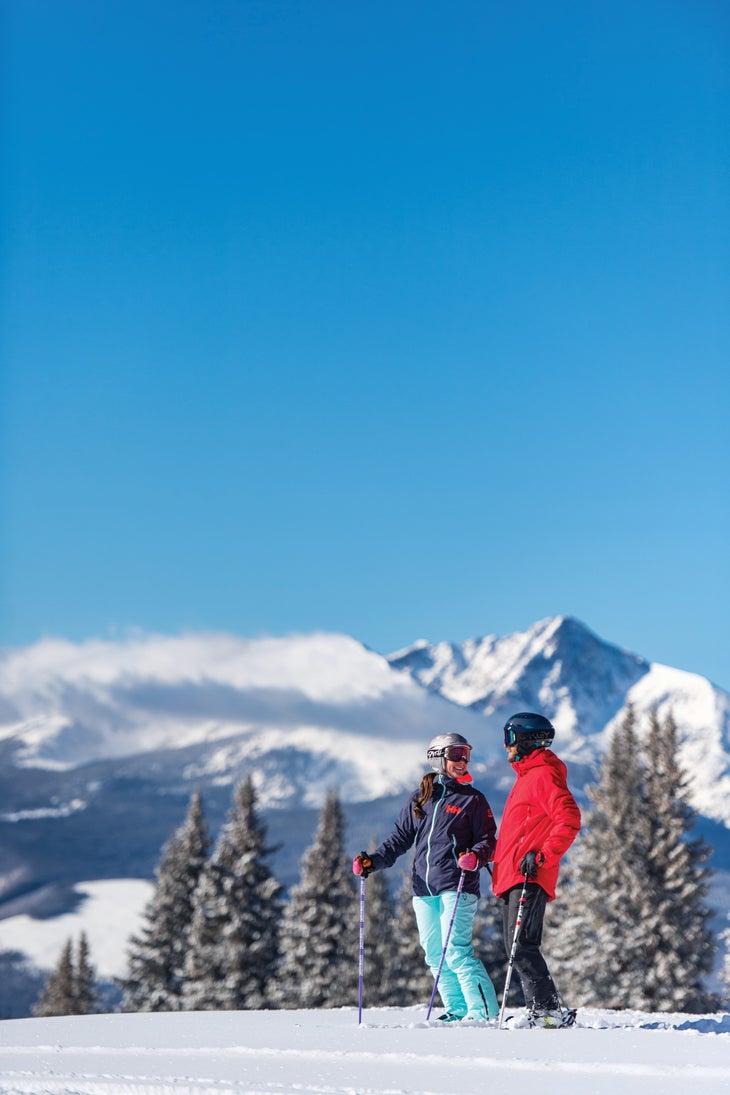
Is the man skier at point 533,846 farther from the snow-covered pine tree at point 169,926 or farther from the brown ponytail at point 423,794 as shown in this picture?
the snow-covered pine tree at point 169,926

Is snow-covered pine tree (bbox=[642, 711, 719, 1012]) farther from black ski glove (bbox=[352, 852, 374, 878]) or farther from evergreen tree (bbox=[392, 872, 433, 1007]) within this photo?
black ski glove (bbox=[352, 852, 374, 878])

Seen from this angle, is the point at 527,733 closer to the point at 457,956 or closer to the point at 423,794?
the point at 423,794

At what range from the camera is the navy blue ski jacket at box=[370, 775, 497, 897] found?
30.2 feet

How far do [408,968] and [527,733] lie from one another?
3183 centimetres

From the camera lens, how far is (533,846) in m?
8.72

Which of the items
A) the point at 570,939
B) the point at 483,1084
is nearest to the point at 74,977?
the point at 570,939

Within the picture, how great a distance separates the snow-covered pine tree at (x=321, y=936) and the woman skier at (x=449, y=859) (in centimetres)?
2404

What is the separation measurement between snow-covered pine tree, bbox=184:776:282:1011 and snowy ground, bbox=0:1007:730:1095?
25.3 meters

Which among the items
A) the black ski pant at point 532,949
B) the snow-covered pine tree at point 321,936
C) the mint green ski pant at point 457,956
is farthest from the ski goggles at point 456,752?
the snow-covered pine tree at point 321,936

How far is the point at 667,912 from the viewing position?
30.8 m

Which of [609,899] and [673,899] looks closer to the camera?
[609,899]

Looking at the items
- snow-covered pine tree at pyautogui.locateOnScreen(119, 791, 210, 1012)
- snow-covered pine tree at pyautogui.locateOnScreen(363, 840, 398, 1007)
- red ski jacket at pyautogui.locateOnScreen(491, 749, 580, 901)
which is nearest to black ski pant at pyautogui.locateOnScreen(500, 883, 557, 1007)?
red ski jacket at pyautogui.locateOnScreen(491, 749, 580, 901)

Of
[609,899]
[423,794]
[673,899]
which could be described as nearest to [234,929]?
[609,899]

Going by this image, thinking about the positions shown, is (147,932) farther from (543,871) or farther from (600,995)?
(543,871)
